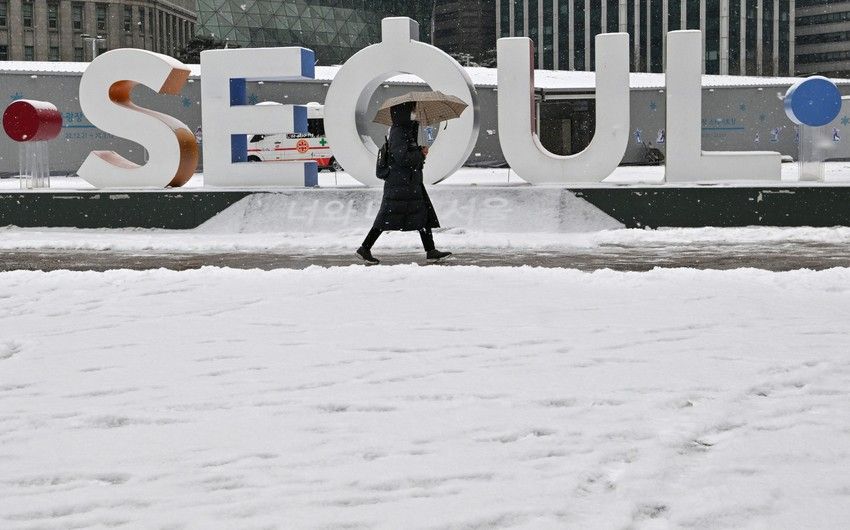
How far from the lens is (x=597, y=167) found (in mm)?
15688

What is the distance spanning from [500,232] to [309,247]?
287 cm

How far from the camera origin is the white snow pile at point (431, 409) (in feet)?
12.5

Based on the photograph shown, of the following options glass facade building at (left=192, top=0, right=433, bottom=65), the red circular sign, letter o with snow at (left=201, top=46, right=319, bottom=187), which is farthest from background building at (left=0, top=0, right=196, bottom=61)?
letter o with snow at (left=201, top=46, right=319, bottom=187)

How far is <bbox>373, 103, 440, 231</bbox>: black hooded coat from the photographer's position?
11.6m

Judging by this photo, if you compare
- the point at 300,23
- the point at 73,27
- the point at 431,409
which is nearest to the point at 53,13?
the point at 73,27

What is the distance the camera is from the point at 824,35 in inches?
4338

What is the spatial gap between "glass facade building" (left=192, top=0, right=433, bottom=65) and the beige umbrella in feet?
250

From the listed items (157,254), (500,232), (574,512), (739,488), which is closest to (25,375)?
(574,512)

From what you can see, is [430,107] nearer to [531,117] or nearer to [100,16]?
[531,117]

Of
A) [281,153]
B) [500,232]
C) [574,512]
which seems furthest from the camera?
[281,153]

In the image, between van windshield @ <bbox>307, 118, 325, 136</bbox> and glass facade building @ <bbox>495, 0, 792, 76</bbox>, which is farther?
glass facade building @ <bbox>495, 0, 792, 76</bbox>

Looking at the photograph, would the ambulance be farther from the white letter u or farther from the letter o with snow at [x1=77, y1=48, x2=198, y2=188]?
the white letter u

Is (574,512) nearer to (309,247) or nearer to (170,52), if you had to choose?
(309,247)

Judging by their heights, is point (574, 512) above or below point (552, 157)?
below
